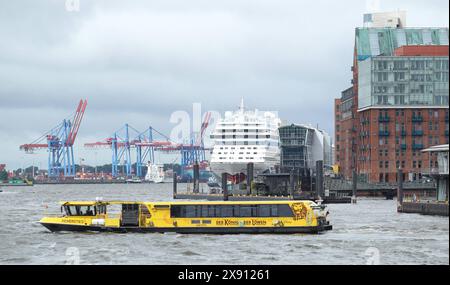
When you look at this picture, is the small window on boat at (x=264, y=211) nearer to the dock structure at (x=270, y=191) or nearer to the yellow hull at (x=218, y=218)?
the yellow hull at (x=218, y=218)

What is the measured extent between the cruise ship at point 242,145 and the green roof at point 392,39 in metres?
30.6

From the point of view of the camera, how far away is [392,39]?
172375 millimetres

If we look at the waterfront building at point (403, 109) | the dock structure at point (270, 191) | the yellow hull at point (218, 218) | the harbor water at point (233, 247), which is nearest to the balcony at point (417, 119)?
the waterfront building at point (403, 109)

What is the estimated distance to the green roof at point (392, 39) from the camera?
171 meters

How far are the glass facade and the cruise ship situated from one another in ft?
112

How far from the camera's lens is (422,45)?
162125 millimetres

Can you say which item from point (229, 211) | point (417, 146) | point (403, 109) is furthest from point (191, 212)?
point (417, 146)

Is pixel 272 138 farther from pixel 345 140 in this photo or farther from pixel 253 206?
pixel 253 206

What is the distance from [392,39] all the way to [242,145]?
37.9m

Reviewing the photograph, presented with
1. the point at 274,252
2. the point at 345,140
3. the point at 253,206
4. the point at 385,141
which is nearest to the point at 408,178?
the point at 385,141

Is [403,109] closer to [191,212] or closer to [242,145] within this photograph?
[242,145]

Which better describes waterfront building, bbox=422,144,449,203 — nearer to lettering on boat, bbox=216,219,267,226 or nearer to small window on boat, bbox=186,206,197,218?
Answer: lettering on boat, bbox=216,219,267,226

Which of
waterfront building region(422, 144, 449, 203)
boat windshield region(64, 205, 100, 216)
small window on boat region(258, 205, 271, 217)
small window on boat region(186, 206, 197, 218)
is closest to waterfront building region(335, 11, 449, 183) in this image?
waterfront building region(422, 144, 449, 203)
